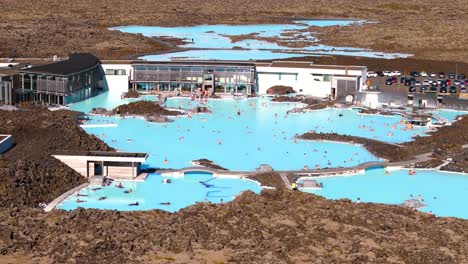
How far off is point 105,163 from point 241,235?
14.1 m

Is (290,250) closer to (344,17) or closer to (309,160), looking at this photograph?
(309,160)

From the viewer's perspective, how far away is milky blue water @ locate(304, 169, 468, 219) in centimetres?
3401

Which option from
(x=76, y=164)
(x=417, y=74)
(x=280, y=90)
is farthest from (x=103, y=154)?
(x=417, y=74)

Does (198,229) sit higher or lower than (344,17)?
lower

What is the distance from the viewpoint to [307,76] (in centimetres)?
6481

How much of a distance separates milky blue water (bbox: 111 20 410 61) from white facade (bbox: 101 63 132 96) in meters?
8.52

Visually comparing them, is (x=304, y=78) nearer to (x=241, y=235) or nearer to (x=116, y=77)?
(x=116, y=77)

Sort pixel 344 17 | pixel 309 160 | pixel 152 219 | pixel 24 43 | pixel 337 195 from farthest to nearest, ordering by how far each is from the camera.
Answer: pixel 344 17, pixel 24 43, pixel 309 160, pixel 337 195, pixel 152 219

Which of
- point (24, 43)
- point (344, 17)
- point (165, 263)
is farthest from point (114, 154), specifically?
point (344, 17)

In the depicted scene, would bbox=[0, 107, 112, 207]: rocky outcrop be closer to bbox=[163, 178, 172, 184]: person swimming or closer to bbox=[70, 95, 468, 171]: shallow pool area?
bbox=[163, 178, 172, 184]: person swimming

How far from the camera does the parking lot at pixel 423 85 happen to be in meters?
63.7

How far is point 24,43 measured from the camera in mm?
79250

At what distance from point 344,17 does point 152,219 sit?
98.6m

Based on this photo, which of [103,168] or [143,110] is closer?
[103,168]
